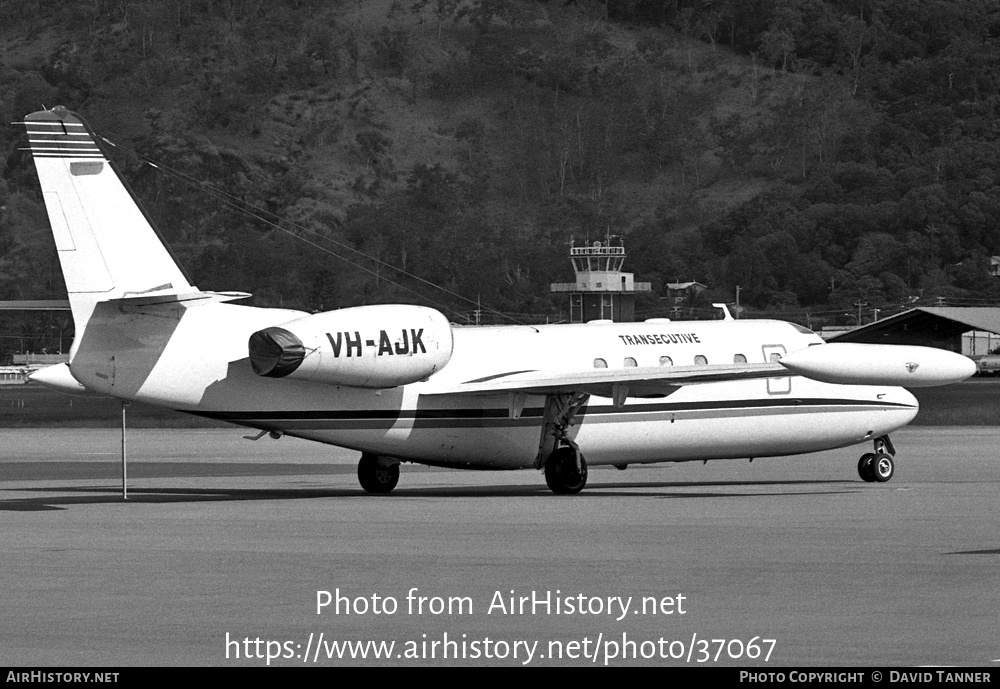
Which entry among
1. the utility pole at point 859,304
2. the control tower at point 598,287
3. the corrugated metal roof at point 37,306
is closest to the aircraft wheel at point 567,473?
the corrugated metal roof at point 37,306

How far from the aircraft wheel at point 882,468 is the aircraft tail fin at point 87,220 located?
1393 centimetres

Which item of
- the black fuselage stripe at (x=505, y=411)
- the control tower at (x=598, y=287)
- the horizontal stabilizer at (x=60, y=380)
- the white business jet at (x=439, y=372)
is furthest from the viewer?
the control tower at (x=598, y=287)

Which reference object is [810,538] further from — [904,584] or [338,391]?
[338,391]

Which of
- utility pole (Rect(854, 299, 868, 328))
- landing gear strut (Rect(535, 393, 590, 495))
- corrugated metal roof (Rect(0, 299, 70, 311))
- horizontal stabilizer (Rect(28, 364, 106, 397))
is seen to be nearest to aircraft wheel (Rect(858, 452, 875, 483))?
landing gear strut (Rect(535, 393, 590, 495))

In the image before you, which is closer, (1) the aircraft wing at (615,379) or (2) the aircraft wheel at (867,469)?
(1) the aircraft wing at (615,379)

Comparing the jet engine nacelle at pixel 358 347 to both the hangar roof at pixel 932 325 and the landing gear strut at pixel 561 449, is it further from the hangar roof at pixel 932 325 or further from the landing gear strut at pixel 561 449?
the hangar roof at pixel 932 325

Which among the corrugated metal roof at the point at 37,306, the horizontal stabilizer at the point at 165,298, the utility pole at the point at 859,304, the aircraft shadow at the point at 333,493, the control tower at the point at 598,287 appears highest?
the horizontal stabilizer at the point at 165,298

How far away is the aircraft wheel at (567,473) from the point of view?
3325 cm

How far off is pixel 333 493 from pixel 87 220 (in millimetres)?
7591

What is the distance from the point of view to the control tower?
17012 cm

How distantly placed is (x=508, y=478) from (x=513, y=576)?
20.0 meters

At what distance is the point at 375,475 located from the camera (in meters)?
34.4
